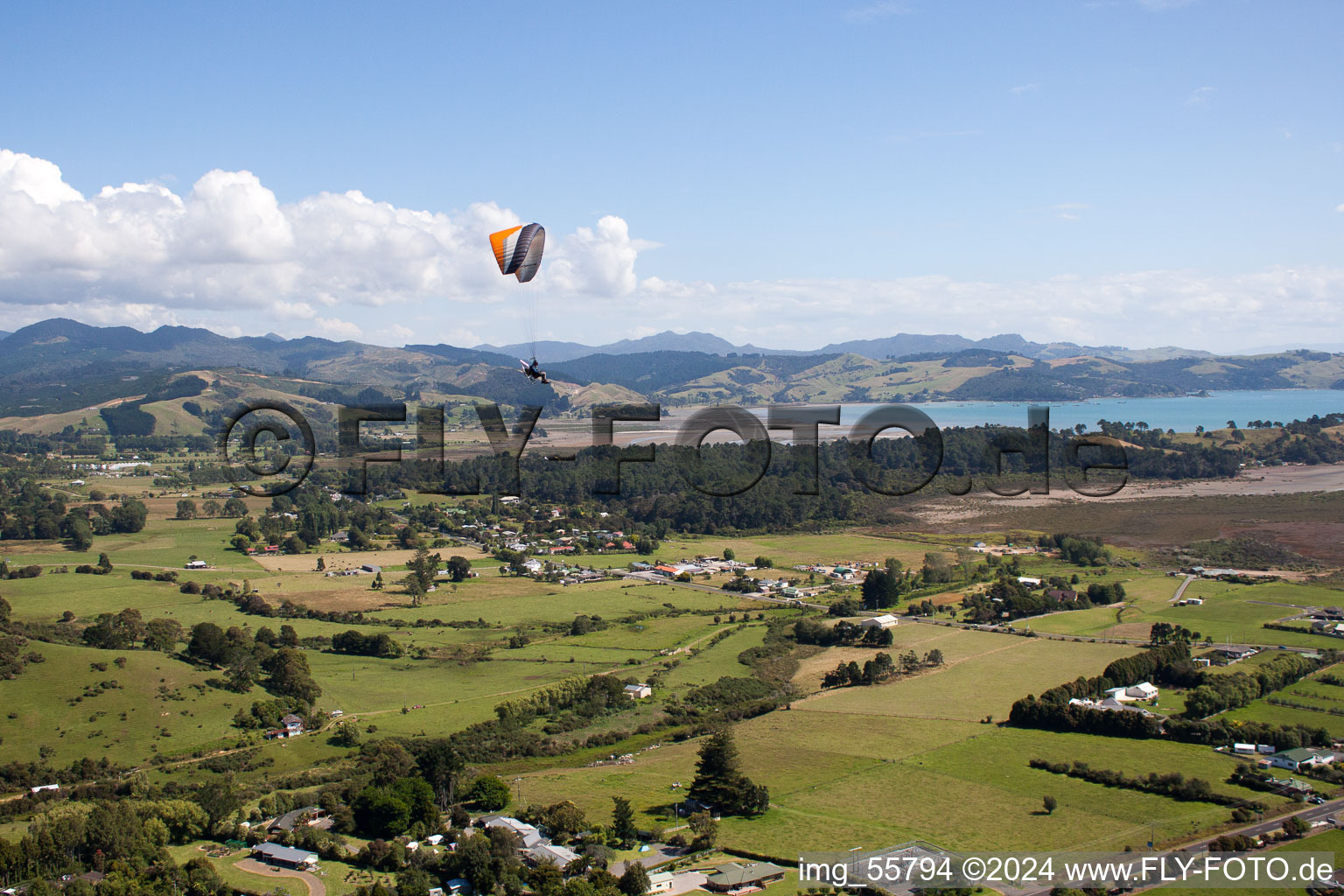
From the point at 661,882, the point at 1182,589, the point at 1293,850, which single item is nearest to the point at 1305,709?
the point at 1293,850

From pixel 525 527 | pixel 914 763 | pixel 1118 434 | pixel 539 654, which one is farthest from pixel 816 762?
pixel 1118 434

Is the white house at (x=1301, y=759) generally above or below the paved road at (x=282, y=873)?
above

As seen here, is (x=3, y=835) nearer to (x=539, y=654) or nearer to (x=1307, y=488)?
(x=539, y=654)

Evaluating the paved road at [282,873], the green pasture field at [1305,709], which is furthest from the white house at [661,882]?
the green pasture field at [1305,709]

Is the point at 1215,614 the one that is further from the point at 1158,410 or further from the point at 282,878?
the point at 1158,410

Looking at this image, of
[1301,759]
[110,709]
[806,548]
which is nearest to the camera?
[1301,759]

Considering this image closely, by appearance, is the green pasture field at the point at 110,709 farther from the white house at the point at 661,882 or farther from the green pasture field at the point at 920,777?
the white house at the point at 661,882

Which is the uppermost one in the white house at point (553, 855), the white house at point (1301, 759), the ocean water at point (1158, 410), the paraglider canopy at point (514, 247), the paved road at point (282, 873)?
the paraglider canopy at point (514, 247)

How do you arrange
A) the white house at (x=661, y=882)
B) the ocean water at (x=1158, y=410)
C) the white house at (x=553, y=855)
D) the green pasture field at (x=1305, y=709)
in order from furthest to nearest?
the ocean water at (x=1158, y=410)
the green pasture field at (x=1305, y=709)
the white house at (x=553, y=855)
the white house at (x=661, y=882)

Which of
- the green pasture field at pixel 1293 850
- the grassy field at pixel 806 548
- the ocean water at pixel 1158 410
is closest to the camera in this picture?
the green pasture field at pixel 1293 850
